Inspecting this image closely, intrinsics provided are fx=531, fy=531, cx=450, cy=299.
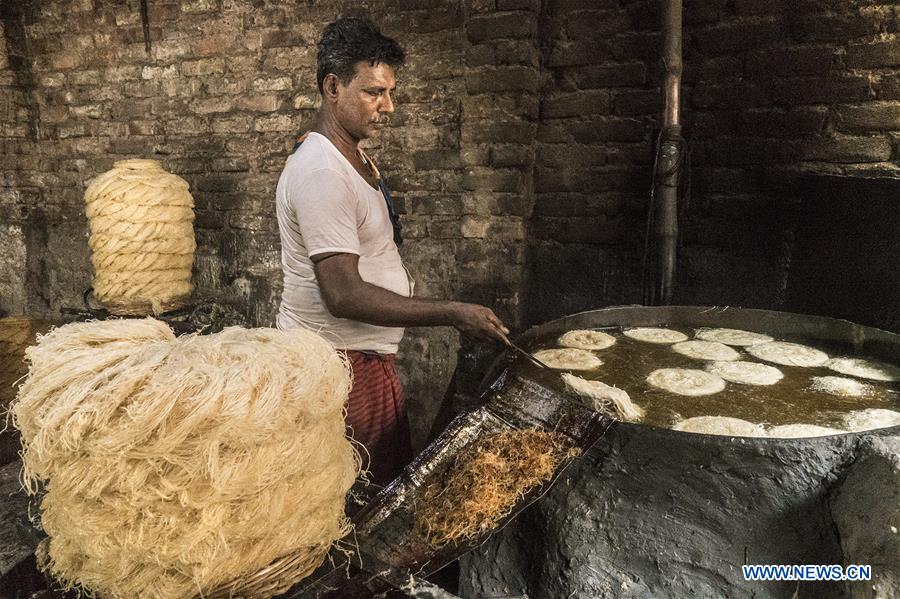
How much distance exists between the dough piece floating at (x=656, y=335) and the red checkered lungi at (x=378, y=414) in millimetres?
1283

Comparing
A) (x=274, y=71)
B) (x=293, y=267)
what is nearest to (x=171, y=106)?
(x=274, y=71)

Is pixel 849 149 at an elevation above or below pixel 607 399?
above

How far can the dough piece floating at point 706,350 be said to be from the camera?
2.53 metres

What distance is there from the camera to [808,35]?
9.68ft

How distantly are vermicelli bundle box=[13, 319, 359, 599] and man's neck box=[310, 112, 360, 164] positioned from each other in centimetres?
128

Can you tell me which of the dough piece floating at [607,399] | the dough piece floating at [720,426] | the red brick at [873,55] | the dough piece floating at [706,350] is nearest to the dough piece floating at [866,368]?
the dough piece floating at [706,350]

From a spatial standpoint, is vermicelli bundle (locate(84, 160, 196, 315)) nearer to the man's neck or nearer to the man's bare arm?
the man's neck

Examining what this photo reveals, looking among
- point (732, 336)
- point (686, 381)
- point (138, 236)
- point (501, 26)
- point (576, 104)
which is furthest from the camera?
point (138, 236)

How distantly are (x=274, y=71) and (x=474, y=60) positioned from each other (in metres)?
1.79

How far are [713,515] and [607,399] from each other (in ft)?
1.60

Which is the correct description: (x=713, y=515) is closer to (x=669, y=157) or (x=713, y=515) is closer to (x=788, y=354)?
(x=788, y=354)

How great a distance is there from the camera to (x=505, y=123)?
131 inches

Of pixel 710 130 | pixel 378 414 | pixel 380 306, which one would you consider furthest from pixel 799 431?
pixel 710 130

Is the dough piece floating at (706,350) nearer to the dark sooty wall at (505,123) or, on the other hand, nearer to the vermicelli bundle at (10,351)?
the dark sooty wall at (505,123)
